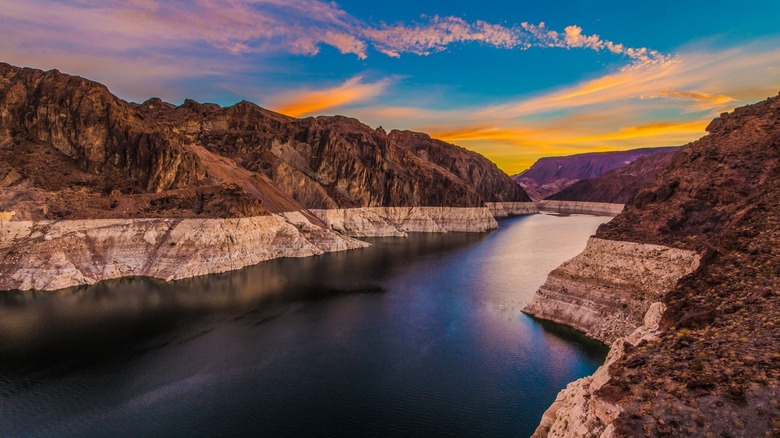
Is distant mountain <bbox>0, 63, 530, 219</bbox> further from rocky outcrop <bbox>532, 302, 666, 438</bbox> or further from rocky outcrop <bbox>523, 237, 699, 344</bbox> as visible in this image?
A: rocky outcrop <bbox>532, 302, 666, 438</bbox>

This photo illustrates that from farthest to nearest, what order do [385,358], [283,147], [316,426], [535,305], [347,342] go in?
[283,147] < [535,305] < [347,342] < [385,358] < [316,426]

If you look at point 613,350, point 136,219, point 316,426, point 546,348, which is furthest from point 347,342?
point 136,219

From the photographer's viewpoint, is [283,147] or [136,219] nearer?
[136,219]

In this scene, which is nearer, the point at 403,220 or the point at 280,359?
the point at 280,359

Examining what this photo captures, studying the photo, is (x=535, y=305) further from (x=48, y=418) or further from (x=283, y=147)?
(x=283, y=147)

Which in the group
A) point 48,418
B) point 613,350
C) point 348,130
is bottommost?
point 48,418

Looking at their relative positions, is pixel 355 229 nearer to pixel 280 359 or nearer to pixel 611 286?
pixel 280 359

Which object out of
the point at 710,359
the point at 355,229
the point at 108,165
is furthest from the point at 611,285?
the point at 355,229

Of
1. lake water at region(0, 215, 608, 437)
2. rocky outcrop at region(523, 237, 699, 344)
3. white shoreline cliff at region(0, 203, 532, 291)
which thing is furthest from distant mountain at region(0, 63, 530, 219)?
rocky outcrop at region(523, 237, 699, 344)
